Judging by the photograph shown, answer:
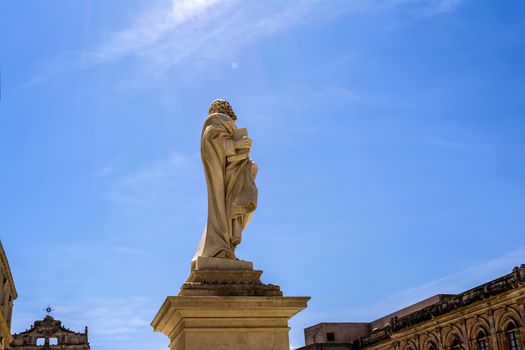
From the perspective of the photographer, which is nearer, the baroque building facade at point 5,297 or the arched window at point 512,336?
the arched window at point 512,336

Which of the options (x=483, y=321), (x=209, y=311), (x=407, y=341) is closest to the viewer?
(x=209, y=311)

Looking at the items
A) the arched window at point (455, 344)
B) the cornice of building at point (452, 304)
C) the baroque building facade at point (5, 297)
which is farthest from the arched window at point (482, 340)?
the baroque building facade at point (5, 297)

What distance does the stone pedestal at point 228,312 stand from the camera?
5656mm

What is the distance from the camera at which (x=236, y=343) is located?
18.8 feet

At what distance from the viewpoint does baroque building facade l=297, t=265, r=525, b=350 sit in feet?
103

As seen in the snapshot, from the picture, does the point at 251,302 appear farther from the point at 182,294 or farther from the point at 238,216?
the point at 238,216

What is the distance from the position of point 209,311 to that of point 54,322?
66.4 metres

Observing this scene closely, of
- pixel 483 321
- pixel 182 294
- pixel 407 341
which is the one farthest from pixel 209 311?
pixel 407 341

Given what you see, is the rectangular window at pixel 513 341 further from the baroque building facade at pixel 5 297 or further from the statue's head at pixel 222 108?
the baroque building facade at pixel 5 297

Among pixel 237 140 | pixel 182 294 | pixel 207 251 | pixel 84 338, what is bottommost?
pixel 182 294

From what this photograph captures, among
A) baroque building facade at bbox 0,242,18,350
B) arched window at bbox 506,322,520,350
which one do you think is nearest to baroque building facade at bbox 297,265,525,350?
arched window at bbox 506,322,520,350

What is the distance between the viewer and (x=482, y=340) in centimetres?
3428

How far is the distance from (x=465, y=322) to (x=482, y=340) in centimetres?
149

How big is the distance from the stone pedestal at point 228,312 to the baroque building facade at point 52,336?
63953mm
